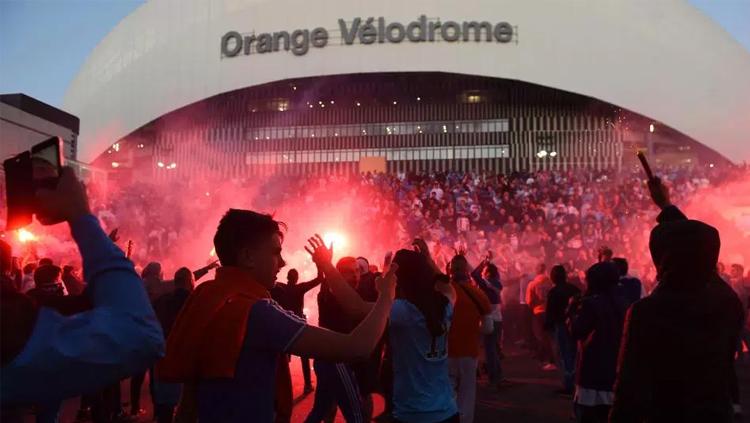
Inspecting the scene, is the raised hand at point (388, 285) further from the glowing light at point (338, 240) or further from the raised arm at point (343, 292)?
the glowing light at point (338, 240)

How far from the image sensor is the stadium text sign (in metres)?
33.9

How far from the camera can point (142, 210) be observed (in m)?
25.1

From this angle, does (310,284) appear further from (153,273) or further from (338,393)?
(153,273)

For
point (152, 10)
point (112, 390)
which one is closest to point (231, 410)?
point (112, 390)

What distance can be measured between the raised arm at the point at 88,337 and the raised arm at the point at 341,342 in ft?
2.28

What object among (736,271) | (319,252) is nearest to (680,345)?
(319,252)

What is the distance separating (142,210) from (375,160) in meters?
14.0

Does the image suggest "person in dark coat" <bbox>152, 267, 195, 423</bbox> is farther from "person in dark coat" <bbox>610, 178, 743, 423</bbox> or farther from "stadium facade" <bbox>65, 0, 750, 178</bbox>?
"stadium facade" <bbox>65, 0, 750, 178</bbox>

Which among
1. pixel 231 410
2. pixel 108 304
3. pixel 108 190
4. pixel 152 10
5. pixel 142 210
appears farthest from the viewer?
pixel 152 10

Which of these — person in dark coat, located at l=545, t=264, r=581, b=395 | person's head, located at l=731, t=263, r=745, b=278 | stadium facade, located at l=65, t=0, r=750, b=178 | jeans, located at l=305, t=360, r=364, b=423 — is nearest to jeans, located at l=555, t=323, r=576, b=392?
person in dark coat, located at l=545, t=264, r=581, b=395

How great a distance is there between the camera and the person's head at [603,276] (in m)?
4.81

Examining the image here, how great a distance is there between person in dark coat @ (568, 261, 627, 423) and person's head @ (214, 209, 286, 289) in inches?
127

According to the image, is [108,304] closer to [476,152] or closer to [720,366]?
[720,366]

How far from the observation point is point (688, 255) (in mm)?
2299
